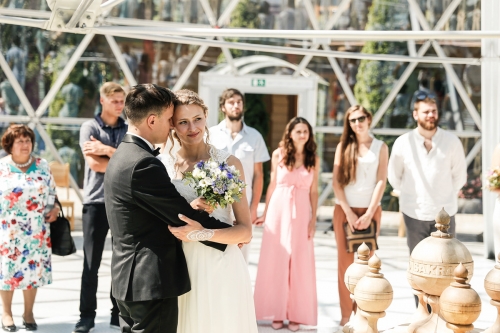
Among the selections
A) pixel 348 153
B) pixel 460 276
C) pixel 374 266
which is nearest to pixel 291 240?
pixel 348 153

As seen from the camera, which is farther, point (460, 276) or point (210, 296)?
point (210, 296)

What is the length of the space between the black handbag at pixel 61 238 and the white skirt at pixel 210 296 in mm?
2717

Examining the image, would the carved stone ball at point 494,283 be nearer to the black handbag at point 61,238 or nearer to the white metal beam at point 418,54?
the black handbag at point 61,238

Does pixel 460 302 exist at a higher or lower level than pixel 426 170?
lower

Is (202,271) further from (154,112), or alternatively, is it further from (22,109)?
(22,109)

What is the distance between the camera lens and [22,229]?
19.3ft

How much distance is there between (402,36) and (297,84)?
28.9 ft

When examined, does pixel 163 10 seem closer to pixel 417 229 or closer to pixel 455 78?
pixel 455 78

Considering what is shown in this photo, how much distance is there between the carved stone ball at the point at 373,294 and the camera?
2.68 metres

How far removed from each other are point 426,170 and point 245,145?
165 centimetres

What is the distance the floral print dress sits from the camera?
5.83m

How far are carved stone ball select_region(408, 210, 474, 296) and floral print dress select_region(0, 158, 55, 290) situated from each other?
13.1 feet

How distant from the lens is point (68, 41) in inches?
475

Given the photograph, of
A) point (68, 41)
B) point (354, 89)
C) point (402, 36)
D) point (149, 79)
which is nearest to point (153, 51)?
point (149, 79)
